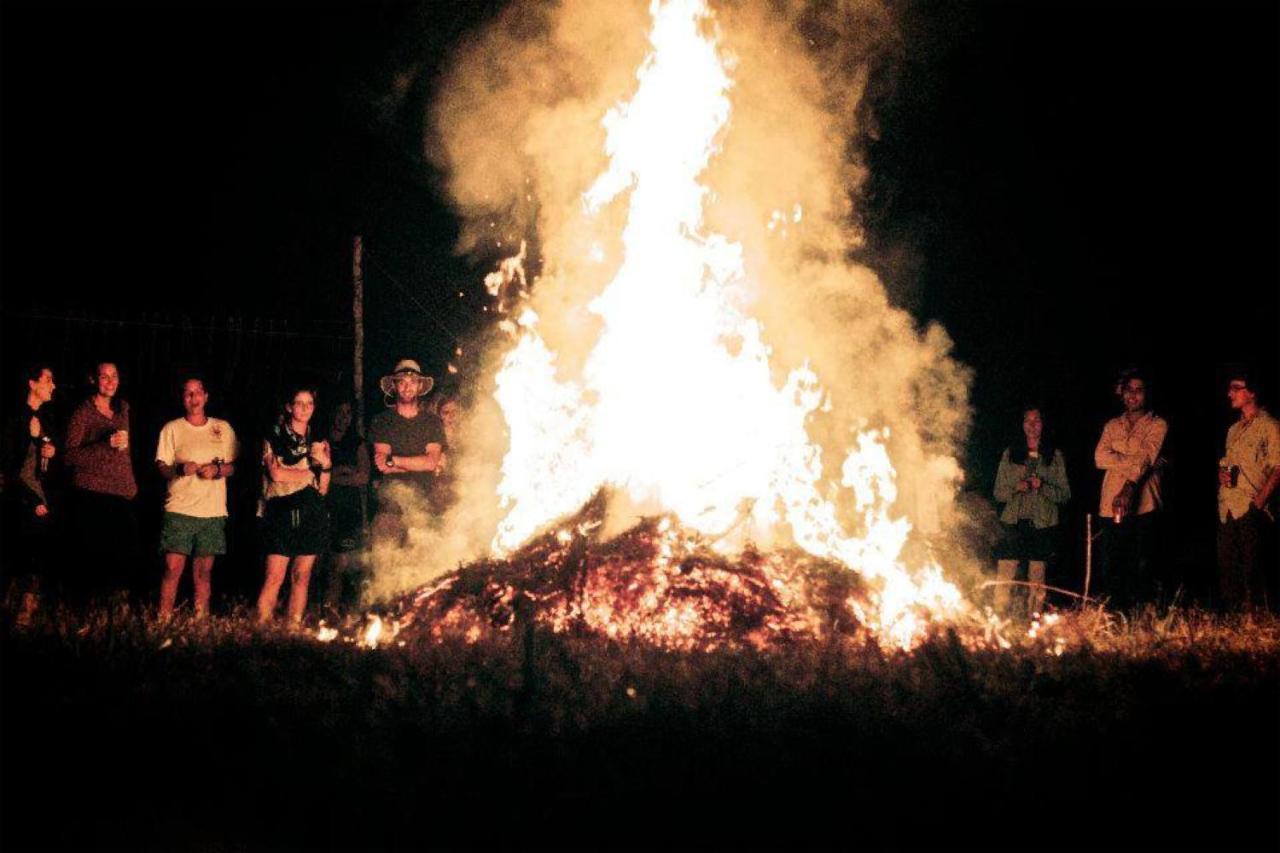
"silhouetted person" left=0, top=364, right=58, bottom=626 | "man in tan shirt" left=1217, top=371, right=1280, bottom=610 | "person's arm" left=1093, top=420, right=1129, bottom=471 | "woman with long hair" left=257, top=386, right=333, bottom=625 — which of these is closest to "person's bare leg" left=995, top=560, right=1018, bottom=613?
"person's arm" left=1093, top=420, right=1129, bottom=471

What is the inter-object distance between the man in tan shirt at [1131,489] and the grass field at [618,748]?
3.47 m

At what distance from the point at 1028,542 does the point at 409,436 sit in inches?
235

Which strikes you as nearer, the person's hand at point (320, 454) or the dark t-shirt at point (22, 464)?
the dark t-shirt at point (22, 464)

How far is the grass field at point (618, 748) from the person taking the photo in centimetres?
456

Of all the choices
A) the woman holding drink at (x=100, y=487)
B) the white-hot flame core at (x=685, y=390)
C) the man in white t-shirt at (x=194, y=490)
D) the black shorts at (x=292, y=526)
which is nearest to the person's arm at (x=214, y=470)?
the man in white t-shirt at (x=194, y=490)

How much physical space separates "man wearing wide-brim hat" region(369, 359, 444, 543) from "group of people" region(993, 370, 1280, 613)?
16.5 feet

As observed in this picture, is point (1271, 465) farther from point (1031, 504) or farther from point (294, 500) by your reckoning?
point (294, 500)

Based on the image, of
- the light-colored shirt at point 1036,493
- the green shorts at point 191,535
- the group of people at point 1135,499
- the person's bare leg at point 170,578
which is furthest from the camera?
the light-colored shirt at point 1036,493

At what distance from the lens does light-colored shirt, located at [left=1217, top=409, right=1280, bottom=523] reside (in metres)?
9.23

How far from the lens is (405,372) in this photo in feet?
32.9

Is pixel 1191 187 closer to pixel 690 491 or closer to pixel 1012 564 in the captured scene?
pixel 1012 564

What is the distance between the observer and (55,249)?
53.3 ft

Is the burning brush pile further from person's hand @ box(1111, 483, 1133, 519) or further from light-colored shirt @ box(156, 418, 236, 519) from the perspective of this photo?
person's hand @ box(1111, 483, 1133, 519)

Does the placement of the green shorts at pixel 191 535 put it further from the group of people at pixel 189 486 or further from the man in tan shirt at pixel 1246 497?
the man in tan shirt at pixel 1246 497
